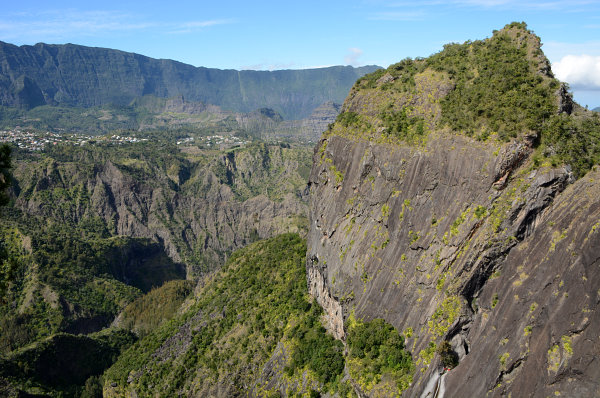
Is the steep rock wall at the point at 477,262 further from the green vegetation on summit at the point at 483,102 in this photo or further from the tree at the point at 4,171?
the tree at the point at 4,171

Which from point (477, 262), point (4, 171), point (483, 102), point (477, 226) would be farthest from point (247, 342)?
point (483, 102)

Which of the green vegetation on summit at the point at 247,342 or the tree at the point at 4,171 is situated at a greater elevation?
the tree at the point at 4,171

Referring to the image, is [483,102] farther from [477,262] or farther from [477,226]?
Answer: [477,262]

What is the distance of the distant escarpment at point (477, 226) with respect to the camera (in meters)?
30.5

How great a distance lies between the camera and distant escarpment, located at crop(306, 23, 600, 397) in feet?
100

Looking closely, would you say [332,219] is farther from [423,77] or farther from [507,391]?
[507,391]

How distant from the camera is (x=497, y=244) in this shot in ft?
118

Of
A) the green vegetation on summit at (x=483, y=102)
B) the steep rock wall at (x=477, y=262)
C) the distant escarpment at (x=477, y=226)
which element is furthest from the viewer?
the green vegetation on summit at (x=483, y=102)

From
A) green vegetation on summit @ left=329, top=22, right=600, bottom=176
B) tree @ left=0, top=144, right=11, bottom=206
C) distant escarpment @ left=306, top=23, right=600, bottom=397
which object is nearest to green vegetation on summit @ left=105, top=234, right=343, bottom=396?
distant escarpment @ left=306, top=23, right=600, bottom=397

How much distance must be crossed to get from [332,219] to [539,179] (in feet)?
104

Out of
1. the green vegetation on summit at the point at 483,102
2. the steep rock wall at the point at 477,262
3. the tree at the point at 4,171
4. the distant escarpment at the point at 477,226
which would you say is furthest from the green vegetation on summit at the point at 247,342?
the tree at the point at 4,171

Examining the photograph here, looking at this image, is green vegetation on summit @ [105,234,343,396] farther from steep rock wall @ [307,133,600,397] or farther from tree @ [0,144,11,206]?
tree @ [0,144,11,206]

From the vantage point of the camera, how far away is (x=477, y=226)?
38656 mm

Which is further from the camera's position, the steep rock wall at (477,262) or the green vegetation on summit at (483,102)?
the green vegetation on summit at (483,102)
